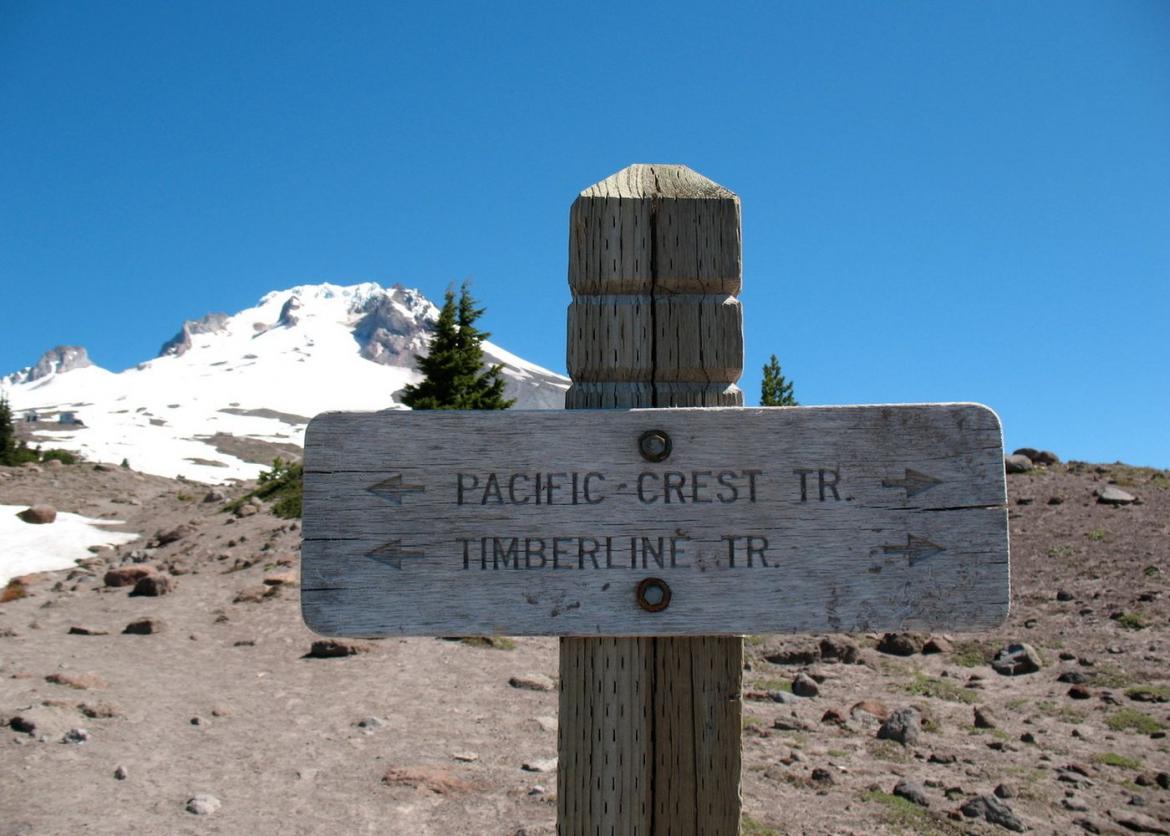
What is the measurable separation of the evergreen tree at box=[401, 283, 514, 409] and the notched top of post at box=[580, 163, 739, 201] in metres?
20.3

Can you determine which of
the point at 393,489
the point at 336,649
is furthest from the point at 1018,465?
the point at 393,489

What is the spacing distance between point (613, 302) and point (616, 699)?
0.96m

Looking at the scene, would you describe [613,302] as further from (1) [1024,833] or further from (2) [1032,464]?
(2) [1032,464]

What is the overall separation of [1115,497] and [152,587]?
16800mm

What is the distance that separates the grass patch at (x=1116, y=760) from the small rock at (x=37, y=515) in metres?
22.1

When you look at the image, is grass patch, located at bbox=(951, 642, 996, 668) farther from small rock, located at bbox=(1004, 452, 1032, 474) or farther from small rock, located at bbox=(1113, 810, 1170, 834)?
small rock, located at bbox=(1004, 452, 1032, 474)

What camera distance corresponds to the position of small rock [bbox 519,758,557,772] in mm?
6828

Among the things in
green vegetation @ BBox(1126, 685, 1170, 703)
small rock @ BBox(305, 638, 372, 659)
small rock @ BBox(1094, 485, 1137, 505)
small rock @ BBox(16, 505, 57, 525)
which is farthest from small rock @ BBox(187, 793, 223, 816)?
small rock @ BBox(16, 505, 57, 525)

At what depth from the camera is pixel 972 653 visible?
10.4 meters

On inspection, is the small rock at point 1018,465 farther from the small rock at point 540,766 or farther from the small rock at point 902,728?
the small rock at point 540,766

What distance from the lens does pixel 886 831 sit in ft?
18.8

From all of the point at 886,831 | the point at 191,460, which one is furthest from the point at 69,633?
the point at 191,460

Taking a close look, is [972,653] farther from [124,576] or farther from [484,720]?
[124,576]

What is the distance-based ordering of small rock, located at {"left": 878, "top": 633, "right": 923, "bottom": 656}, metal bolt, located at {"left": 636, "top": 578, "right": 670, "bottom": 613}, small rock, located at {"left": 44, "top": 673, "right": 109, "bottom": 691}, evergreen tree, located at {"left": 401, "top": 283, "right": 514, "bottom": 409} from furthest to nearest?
1. evergreen tree, located at {"left": 401, "top": 283, "right": 514, "bottom": 409}
2. small rock, located at {"left": 878, "top": 633, "right": 923, "bottom": 656}
3. small rock, located at {"left": 44, "top": 673, "right": 109, "bottom": 691}
4. metal bolt, located at {"left": 636, "top": 578, "right": 670, "bottom": 613}
